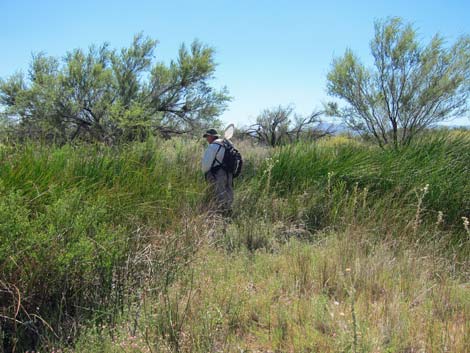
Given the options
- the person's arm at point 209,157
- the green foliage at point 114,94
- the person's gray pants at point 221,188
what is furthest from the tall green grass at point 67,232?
the green foliage at point 114,94

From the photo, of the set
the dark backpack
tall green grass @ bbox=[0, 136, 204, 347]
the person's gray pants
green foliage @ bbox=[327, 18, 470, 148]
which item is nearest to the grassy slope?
tall green grass @ bbox=[0, 136, 204, 347]

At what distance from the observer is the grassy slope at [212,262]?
224 centimetres

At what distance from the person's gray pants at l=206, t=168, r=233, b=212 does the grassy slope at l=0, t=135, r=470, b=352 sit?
23 cm

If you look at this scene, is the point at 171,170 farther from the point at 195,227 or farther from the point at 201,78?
the point at 201,78

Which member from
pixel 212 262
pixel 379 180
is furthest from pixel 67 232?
pixel 379 180

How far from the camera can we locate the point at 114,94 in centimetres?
1480

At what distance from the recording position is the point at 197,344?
207cm

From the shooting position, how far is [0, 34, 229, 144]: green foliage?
13.6 meters

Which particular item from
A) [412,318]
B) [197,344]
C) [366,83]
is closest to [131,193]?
[197,344]

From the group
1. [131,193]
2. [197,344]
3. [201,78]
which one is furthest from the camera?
[201,78]

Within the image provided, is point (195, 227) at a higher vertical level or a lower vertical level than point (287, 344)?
higher

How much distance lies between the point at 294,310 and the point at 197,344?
0.86 m

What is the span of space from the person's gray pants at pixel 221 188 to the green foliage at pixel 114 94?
25.8 feet

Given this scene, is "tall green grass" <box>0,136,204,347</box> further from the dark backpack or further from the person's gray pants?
the dark backpack
